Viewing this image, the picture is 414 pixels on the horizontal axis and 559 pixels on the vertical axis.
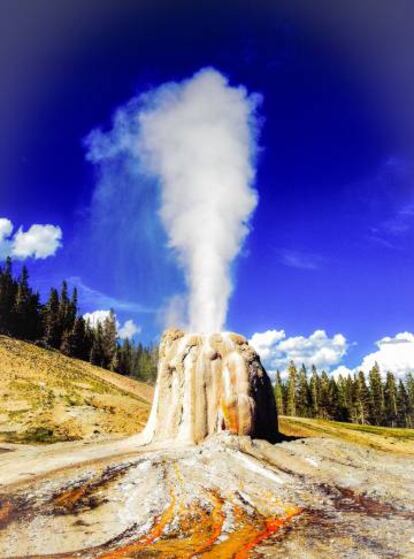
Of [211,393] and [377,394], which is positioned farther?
[377,394]

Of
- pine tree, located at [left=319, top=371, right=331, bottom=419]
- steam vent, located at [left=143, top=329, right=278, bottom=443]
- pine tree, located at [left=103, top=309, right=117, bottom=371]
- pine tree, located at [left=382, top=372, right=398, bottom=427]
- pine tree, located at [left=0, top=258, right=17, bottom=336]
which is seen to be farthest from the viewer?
pine tree, located at [left=382, top=372, right=398, bottom=427]

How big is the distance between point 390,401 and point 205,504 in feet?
379

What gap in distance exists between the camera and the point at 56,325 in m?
100

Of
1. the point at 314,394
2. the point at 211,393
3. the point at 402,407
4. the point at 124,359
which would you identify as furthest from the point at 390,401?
the point at 211,393

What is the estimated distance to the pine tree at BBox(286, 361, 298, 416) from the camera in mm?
103812

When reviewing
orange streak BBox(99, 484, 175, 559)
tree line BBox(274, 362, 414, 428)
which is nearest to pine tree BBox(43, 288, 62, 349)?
tree line BBox(274, 362, 414, 428)

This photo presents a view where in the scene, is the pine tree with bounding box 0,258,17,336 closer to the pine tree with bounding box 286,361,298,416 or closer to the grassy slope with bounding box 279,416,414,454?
the grassy slope with bounding box 279,416,414,454

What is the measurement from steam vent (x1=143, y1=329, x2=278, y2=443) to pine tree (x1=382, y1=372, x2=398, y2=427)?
101 metres

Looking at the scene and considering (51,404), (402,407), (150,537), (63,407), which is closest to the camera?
(150,537)

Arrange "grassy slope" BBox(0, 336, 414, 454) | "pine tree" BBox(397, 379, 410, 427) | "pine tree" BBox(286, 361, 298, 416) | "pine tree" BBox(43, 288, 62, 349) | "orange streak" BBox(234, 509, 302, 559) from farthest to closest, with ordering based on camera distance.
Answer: "pine tree" BBox(397, 379, 410, 427)
"pine tree" BBox(286, 361, 298, 416)
"pine tree" BBox(43, 288, 62, 349)
"grassy slope" BBox(0, 336, 414, 454)
"orange streak" BBox(234, 509, 302, 559)

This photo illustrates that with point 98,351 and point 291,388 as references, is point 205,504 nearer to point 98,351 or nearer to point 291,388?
point 291,388

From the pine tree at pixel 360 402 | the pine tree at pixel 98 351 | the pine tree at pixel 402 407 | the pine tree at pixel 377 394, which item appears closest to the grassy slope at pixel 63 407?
the pine tree at pixel 98 351

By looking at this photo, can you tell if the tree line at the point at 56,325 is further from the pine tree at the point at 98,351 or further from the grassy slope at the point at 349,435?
the grassy slope at the point at 349,435

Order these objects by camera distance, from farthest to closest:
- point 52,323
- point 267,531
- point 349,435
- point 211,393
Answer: point 52,323, point 349,435, point 211,393, point 267,531
